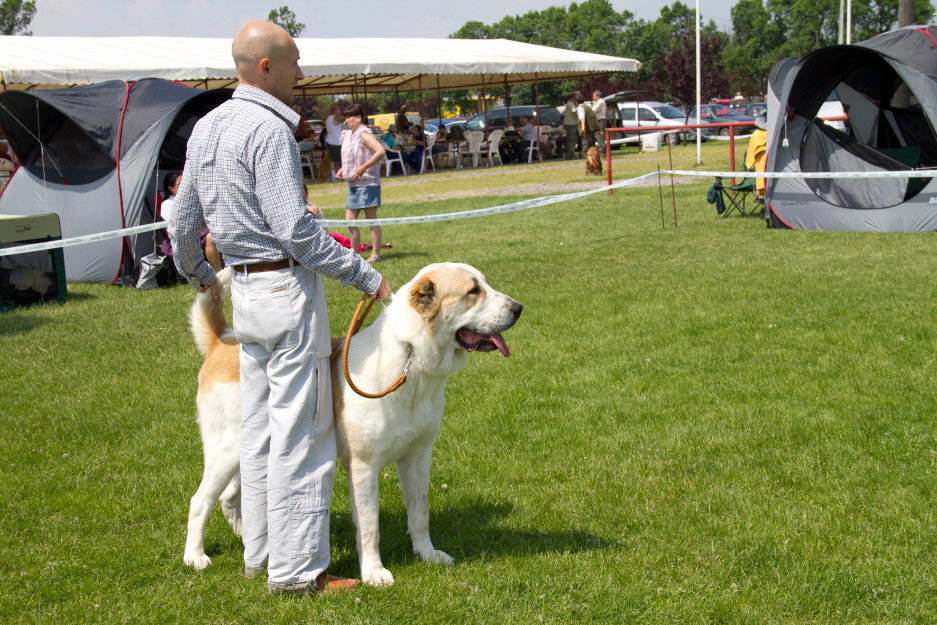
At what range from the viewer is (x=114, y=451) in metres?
4.70

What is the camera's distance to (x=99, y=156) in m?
10.8

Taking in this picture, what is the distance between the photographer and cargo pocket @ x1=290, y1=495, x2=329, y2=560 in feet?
9.57

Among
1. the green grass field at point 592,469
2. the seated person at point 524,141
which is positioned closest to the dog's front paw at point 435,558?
the green grass field at point 592,469

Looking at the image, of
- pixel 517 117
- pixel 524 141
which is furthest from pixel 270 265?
pixel 517 117

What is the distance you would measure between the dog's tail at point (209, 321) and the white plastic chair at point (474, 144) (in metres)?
23.9

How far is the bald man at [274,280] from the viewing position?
271cm

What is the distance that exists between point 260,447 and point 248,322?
0.52 m

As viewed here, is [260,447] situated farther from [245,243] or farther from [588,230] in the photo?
[588,230]

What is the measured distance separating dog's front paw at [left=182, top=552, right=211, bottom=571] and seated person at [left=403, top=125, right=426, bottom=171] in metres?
23.5

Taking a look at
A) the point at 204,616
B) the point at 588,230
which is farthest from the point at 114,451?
the point at 588,230

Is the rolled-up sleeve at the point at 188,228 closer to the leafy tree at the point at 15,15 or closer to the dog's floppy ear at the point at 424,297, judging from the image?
the dog's floppy ear at the point at 424,297

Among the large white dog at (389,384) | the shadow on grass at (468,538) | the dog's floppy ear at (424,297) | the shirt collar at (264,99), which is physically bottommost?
the shadow on grass at (468,538)

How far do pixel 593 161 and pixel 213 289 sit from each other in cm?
1805

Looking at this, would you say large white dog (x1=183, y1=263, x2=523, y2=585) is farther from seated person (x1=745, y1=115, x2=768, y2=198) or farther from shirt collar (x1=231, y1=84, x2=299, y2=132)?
seated person (x1=745, y1=115, x2=768, y2=198)
